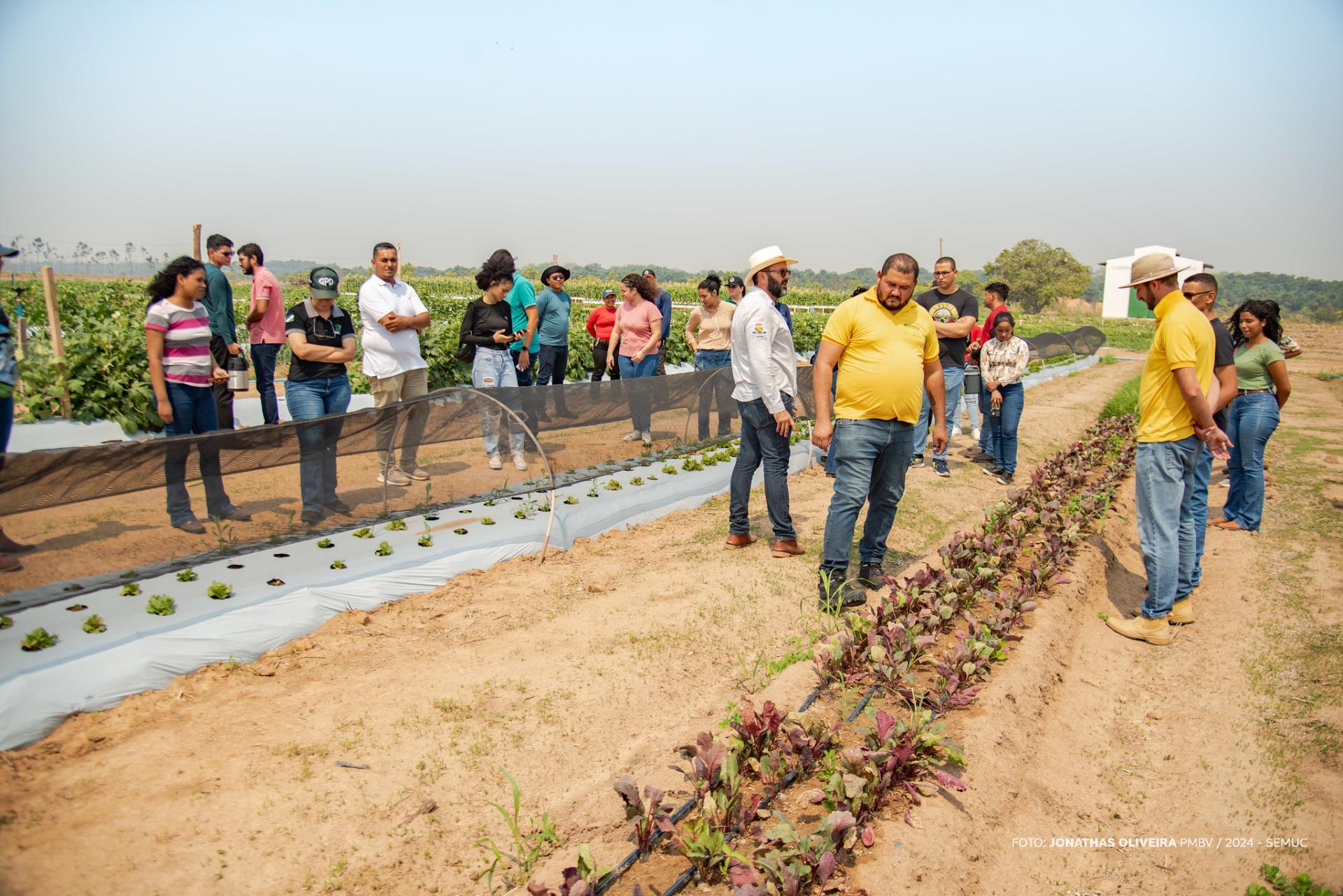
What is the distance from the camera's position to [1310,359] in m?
25.5

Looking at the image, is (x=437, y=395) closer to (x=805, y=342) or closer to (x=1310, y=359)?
(x=805, y=342)

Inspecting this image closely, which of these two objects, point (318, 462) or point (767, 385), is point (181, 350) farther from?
point (767, 385)

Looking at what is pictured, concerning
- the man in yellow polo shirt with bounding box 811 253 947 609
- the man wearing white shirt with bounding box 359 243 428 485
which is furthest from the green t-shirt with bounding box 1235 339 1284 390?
the man wearing white shirt with bounding box 359 243 428 485

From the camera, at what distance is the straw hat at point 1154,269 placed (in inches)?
156

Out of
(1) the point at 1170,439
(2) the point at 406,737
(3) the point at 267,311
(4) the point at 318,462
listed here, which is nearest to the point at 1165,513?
(1) the point at 1170,439

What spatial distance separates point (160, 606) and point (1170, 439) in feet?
15.8

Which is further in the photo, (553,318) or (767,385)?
(553,318)

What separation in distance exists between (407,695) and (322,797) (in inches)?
24.5

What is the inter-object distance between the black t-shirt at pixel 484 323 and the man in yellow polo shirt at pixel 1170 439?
14.2 ft

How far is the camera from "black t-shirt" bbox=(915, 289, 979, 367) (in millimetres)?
6766

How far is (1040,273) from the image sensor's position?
68.2 m

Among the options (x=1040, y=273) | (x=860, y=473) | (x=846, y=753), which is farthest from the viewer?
(x=1040, y=273)

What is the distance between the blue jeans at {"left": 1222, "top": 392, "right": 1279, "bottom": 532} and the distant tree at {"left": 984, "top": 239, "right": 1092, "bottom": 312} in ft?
215

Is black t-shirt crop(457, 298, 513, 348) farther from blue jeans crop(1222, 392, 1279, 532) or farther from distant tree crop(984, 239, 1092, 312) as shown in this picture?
distant tree crop(984, 239, 1092, 312)
